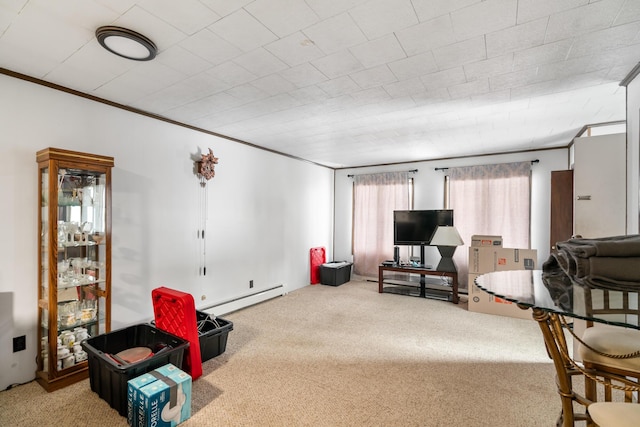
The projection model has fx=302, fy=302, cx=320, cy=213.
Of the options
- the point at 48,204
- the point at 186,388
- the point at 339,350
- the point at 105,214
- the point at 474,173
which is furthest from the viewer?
the point at 474,173

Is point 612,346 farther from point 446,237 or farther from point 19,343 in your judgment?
point 19,343

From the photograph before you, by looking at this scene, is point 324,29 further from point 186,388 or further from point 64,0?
point 186,388

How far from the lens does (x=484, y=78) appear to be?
8.01 ft

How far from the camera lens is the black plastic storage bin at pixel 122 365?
6.63 feet

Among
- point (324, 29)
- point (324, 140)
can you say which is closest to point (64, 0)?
point (324, 29)

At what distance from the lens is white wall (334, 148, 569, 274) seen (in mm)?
4789

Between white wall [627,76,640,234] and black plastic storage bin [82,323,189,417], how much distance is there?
3.59m

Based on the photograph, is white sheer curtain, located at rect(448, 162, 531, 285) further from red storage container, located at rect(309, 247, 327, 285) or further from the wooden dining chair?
the wooden dining chair

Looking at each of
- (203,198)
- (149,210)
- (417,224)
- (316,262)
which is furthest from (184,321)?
(417,224)

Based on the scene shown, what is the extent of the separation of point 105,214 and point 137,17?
1.67 meters

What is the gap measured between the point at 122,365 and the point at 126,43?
211 centimetres

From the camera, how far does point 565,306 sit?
0.99 meters

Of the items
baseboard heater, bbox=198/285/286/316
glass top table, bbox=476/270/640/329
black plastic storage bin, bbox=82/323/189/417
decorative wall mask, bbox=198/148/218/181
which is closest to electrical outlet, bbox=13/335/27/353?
black plastic storage bin, bbox=82/323/189/417

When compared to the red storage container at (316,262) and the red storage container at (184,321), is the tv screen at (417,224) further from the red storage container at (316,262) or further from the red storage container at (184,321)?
the red storage container at (184,321)
